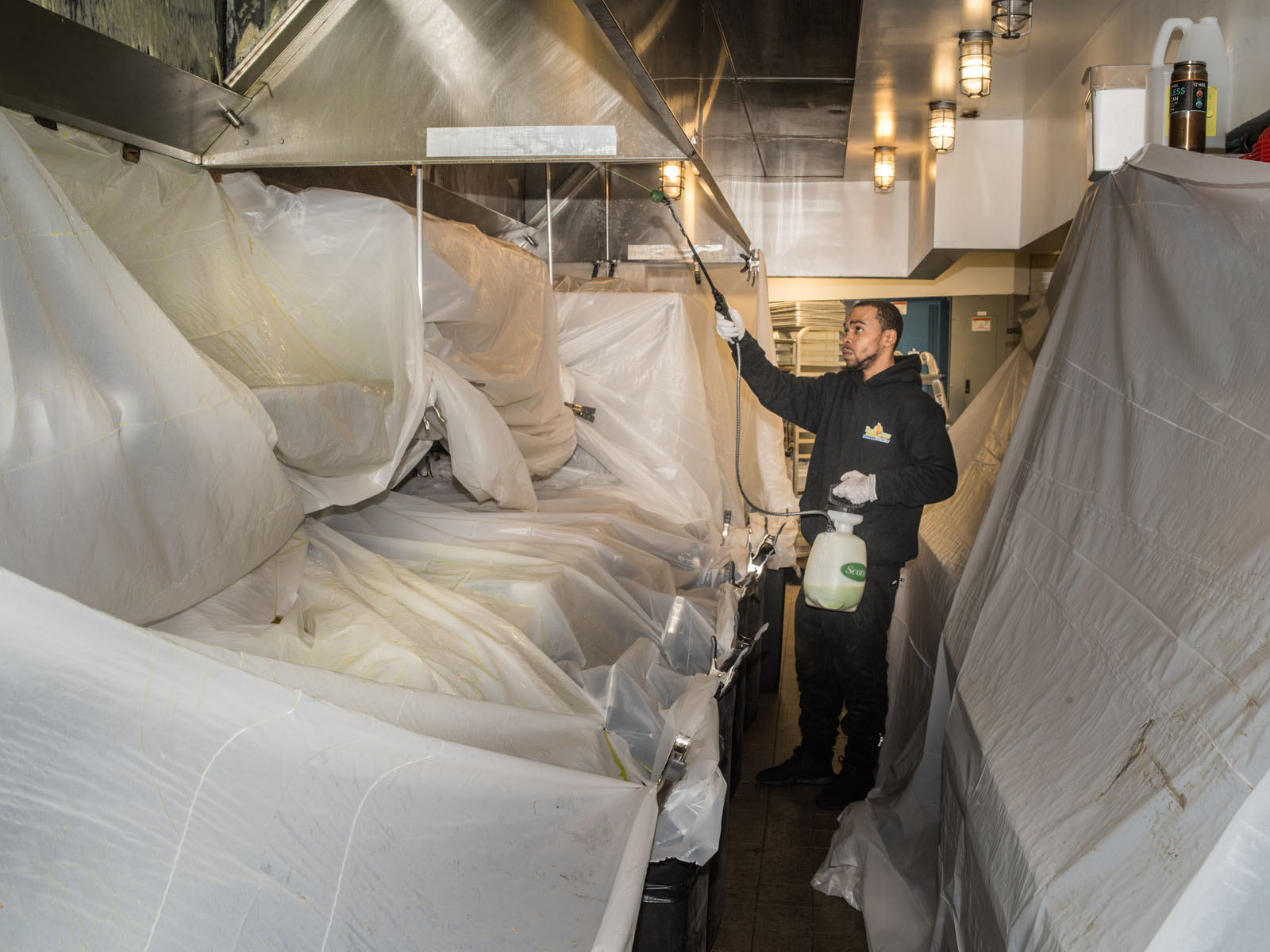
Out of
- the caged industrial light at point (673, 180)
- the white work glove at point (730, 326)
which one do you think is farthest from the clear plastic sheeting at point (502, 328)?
the caged industrial light at point (673, 180)

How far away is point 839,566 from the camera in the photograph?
9.53 ft

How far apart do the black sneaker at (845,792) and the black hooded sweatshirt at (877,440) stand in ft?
2.32

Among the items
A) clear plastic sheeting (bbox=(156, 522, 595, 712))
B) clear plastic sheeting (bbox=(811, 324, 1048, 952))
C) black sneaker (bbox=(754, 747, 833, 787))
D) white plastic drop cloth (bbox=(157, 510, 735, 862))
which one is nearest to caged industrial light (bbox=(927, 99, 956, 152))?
clear plastic sheeting (bbox=(811, 324, 1048, 952))

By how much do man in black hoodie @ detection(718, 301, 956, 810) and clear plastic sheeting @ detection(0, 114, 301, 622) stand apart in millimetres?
1910

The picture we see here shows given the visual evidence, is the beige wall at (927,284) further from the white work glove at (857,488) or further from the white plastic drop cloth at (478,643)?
the white plastic drop cloth at (478,643)

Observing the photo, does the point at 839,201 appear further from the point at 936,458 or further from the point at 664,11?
the point at 664,11

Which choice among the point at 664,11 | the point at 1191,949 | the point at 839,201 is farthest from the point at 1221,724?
the point at 839,201

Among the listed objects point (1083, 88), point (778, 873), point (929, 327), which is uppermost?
point (1083, 88)

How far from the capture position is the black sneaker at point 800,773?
11.3 feet

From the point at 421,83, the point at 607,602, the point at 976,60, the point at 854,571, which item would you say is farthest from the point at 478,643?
Answer: the point at 976,60

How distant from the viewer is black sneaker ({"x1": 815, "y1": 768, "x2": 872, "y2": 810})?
10.8ft

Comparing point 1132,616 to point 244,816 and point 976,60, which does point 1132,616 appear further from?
point 976,60

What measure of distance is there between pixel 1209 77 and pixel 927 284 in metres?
6.04

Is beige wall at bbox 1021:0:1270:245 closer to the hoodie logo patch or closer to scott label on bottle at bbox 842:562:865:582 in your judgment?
the hoodie logo patch
